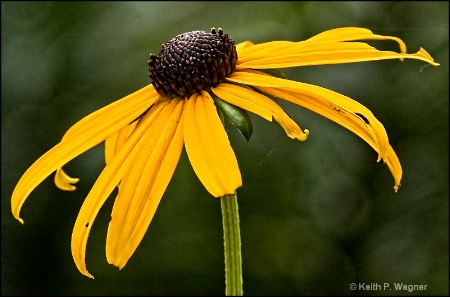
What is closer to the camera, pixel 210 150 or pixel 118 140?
pixel 210 150

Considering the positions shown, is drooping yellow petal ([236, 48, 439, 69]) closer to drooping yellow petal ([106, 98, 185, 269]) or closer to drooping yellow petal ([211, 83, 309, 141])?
drooping yellow petal ([211, 83, 309, 141])

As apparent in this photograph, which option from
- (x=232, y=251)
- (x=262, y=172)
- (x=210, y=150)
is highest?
(x=262, y=172)

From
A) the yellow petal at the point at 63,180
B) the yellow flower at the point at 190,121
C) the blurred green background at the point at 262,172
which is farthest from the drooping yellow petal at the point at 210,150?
the blurred green background at the point at 262,172

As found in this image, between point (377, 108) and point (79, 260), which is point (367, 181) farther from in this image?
point (79, 260)

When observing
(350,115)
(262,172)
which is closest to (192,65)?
(350,115)

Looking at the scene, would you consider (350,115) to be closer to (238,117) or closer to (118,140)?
(238,117)

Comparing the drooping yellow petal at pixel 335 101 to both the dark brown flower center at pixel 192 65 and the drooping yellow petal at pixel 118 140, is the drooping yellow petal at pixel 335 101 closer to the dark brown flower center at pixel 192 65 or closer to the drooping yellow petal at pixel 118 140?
the dark brown flower center at pixel 192 65

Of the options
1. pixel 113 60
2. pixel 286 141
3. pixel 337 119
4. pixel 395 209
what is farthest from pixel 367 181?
pixel 337 119
